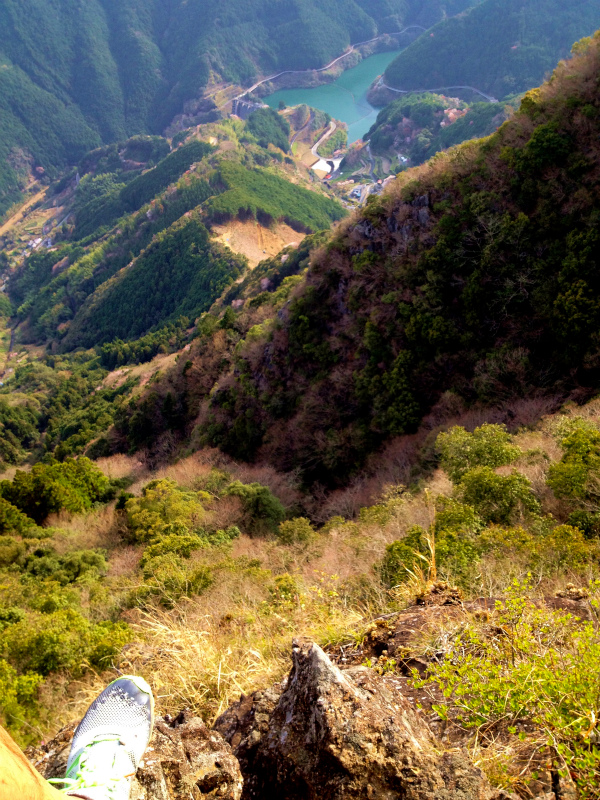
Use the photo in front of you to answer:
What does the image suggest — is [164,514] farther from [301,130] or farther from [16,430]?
[301,130]

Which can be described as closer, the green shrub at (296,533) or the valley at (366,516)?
the valley at (366,516)

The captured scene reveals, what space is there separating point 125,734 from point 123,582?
44.3 ft

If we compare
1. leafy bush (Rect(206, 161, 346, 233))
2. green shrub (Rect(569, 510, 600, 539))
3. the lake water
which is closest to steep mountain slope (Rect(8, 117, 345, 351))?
leafy bush (Rect(206, 161, 346, 233))

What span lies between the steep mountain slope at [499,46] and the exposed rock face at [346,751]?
6385 inches

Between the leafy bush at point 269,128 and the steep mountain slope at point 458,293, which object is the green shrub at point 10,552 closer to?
the steep mountain slope at point 458,293

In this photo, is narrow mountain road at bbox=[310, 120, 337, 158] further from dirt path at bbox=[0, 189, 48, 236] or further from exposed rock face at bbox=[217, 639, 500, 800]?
exposed rock face at bbox=[217, 639, 500, 800]

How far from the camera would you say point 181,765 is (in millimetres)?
Answer: 3678

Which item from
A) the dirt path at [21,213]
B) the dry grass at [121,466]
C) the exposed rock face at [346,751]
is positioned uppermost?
the dirt path at [21,213]

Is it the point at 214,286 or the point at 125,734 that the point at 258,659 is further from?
the point at 214,286

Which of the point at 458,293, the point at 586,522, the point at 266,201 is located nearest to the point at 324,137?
the point at 266,201

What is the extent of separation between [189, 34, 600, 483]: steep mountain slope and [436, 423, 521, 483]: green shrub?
7.76 m

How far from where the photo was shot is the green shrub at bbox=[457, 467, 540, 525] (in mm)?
10859

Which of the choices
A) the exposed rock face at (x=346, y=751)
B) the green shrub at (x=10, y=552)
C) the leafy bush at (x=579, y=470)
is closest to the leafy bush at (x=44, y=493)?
the green shrub at (x=10, y=552)

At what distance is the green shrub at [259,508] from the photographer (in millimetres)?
21594
